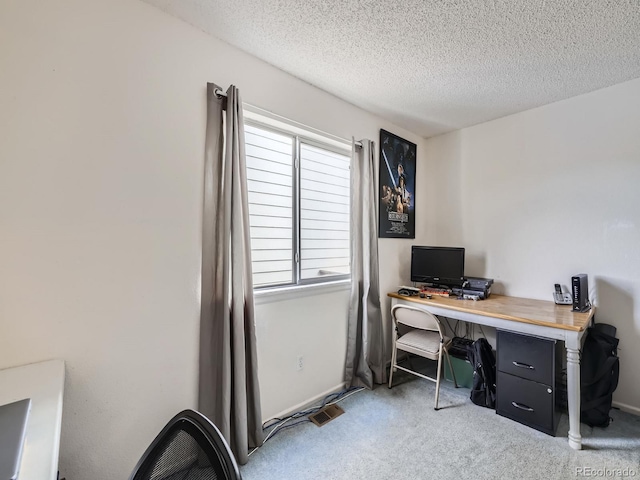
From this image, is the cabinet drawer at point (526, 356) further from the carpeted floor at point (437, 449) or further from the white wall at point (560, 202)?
the white wall at point (560, 202)

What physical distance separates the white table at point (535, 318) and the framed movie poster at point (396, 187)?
2.33 feet

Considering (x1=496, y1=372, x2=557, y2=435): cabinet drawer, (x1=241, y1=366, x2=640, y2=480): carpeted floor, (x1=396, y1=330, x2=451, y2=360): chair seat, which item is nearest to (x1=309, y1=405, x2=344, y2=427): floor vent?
(x1=241, y1=366, x2=640, y2=480): carpeted floor

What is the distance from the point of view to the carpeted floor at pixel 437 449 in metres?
1.53

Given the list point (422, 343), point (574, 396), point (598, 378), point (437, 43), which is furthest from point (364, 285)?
point (437, 43)

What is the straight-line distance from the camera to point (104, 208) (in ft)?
4.24

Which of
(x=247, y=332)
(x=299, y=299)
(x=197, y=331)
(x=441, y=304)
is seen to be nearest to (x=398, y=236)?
(x=441, y=304)

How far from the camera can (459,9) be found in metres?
1.41

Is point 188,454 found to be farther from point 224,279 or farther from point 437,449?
point 437,449

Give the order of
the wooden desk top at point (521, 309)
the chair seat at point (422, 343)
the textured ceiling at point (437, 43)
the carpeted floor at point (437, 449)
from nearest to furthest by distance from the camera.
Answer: the textured ceiling at point (437, 43) → the carpeted floor at point (437, 449) → the wooden desk top at point (521, 309) → the chair seat at point (422, 343)

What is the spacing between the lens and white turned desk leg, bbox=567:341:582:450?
1.70 meters

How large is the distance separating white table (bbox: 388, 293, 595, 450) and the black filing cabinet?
0.07 metres

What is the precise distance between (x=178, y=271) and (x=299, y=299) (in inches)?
35.0

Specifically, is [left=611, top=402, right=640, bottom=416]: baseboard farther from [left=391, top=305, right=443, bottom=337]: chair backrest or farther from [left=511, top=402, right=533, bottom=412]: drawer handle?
[left=391, top=305, right=443, bottom=337]: chair backrest

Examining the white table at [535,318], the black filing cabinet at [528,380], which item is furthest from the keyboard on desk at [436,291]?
the black filing cabinet at [528,380]
